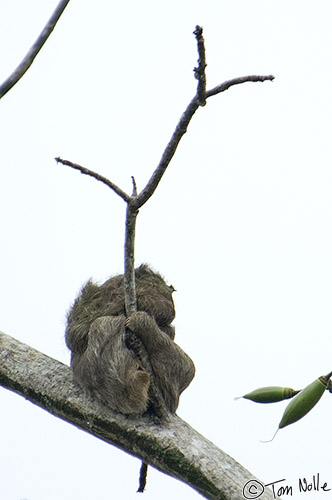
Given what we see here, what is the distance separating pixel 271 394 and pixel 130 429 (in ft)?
4.93

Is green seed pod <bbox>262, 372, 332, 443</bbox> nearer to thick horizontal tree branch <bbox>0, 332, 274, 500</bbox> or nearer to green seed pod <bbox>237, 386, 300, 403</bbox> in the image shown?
green seed pod <bbox>237, 386, 300, 403</bbox>

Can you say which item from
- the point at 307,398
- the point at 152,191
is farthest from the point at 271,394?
the point at 152,191

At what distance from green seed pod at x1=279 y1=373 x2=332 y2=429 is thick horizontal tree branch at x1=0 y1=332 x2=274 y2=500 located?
117 centimetres

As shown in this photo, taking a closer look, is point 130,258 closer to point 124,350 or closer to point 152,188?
point 152,188

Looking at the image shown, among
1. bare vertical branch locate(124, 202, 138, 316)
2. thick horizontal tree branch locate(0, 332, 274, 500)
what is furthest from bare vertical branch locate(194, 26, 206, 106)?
thick horizontal tree branch locate(0, 332, 274, 500)

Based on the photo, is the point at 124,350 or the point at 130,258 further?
the point at 124,350

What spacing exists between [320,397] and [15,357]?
248 centimetres

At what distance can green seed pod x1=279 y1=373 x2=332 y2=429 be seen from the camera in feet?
9.01

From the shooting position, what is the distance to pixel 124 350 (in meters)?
4.44

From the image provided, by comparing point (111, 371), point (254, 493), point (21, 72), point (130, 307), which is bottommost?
point (254, 493)

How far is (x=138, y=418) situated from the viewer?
14.3 ft

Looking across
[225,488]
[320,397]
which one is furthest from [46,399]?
[320,397]

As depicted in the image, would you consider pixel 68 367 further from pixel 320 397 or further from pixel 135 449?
pixel 320 397

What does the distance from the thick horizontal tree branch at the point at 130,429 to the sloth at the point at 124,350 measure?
10 cm
